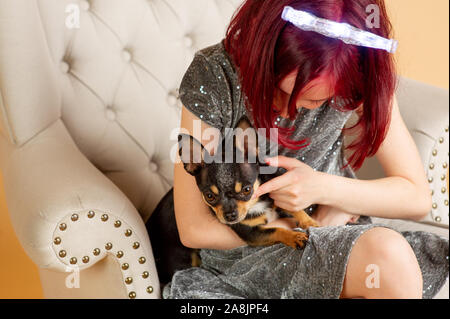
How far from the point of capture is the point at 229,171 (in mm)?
753

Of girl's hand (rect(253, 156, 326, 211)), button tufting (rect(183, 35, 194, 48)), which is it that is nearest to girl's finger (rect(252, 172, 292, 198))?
girl's hand (rect(253, 156, 326, 211))

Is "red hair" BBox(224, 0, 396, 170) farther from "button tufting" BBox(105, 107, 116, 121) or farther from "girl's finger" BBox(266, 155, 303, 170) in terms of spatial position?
"button tufting" BBox(105, 107, 116, 121)

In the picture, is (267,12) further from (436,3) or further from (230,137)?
(436,3)

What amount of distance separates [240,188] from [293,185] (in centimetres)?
8

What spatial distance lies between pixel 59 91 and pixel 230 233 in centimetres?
40

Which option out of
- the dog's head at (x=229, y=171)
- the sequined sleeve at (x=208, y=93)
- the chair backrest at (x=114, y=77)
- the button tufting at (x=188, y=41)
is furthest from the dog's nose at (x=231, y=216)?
the button tufting at (x=188, y=41)

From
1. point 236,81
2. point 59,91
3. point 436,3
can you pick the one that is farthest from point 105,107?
point 436,3

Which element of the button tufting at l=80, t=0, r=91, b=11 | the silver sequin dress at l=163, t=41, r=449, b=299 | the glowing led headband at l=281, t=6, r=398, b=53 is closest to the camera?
the glowing led headband at l=281, t=6, r=398, b=53

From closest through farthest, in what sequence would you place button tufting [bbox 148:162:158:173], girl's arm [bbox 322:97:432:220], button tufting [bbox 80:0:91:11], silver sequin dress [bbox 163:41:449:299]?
silver sequin dress [bbox 163:41:449:299] < girl's arm [bbox 322:97:432:220] < button tufting [bbox 80:0:91:11] < button tufting [bbox 148:162:158:173]

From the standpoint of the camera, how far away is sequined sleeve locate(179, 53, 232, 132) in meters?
0.77

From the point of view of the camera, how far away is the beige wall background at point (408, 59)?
863 mm

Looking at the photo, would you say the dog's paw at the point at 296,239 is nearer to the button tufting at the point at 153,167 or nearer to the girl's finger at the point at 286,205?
the girl's finger at the point at 286,205

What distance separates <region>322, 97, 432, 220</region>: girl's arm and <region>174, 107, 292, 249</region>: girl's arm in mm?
167

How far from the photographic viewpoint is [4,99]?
85 centimetres
